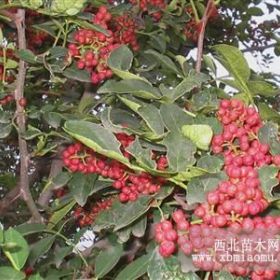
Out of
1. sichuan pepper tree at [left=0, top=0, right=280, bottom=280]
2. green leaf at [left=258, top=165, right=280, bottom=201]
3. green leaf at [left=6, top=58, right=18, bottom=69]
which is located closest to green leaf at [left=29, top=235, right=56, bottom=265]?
sichuan pepper tree at [left=0, top=0, right=280, bottom=280]

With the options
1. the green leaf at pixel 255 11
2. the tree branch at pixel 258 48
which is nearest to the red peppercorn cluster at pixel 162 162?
the green leaf at pixel 255 11

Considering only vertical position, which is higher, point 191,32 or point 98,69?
point 98,69

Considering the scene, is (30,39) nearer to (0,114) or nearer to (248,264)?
(0,114)

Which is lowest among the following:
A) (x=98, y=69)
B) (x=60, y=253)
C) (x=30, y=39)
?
(x=60, y=253)

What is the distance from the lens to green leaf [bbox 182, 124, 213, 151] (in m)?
1.07

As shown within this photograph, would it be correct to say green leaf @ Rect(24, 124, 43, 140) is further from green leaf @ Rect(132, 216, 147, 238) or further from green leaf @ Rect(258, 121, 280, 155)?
green leaf @ Rect(258, 121, 280, 155)

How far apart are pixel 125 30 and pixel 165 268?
118 cm

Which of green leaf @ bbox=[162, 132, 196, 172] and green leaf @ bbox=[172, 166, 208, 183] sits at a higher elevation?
green leaf @ bbox=[162, 132, 196, 172]

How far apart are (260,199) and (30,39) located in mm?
1454

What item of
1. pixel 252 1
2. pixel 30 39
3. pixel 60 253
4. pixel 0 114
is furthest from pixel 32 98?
pixel 252 1

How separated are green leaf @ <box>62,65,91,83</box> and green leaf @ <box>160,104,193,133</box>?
2.27ft

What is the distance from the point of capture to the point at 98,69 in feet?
5.74

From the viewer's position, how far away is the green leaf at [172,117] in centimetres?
112

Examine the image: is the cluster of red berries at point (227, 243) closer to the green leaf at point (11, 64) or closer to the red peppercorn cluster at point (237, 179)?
the red peppercorn cluster at point (237, 179)
